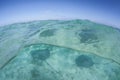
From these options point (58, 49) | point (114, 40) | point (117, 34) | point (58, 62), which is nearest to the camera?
point (58, 62)

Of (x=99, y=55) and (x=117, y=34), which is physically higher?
(x=117, y=34)

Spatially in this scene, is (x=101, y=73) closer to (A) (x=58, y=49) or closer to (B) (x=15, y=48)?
(A) (x=58, y=49)

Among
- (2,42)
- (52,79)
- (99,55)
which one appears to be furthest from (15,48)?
(99,55)

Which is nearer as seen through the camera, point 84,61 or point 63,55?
point 84,61

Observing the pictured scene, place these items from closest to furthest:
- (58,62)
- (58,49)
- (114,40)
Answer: (58,62)
(58,49)
(114,40)

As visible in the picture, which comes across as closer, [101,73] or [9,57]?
[101,73]

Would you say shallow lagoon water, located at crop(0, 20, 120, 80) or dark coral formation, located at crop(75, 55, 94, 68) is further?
dark coral formation, located at crop(75, 55, 94, 68)

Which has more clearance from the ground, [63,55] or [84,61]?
[63,55]

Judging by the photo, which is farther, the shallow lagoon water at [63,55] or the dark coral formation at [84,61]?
the dark coral formation at [84,61]

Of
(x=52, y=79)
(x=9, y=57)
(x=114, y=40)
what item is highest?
(x=114, y=40)

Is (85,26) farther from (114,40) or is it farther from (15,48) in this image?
(15,48)
